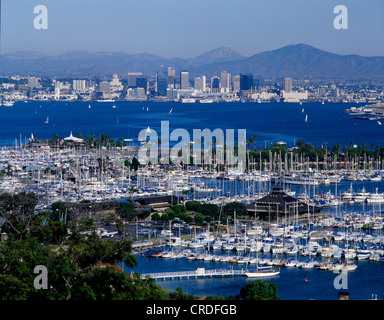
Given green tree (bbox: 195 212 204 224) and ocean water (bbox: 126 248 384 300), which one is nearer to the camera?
ocean water (bbox: 126 248 384 300)

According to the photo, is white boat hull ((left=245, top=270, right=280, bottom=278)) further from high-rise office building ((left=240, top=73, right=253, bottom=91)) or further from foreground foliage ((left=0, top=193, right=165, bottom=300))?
high-rise office building ((left=240, top=73, right=253, bottom=91))

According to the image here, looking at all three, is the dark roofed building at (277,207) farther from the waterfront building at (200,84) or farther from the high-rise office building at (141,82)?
the waterfront building at (200,84)

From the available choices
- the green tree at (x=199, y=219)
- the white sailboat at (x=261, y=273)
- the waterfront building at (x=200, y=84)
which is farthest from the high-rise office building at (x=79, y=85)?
the white sailboat at (x=261, y=273)

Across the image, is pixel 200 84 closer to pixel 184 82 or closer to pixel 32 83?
pixel 184 82

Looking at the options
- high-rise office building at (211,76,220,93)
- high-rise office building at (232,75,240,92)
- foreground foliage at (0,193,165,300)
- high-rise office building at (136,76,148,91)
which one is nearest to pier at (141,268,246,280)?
foreground foliage at (0,193,165,300)

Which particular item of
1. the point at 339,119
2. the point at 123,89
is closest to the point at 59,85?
the point at 123,89

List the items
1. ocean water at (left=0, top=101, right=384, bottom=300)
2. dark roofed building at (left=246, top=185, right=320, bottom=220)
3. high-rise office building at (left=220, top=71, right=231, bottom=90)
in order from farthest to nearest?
high-rise office building at (left=220, top=71, right=231, bottom=90)
dark roofed building at (left=246, top=185, right=320, bottom=220)
ocean water at (left=0, top=101, right=384, bottom=300)

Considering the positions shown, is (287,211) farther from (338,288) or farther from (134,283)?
(134,283)
